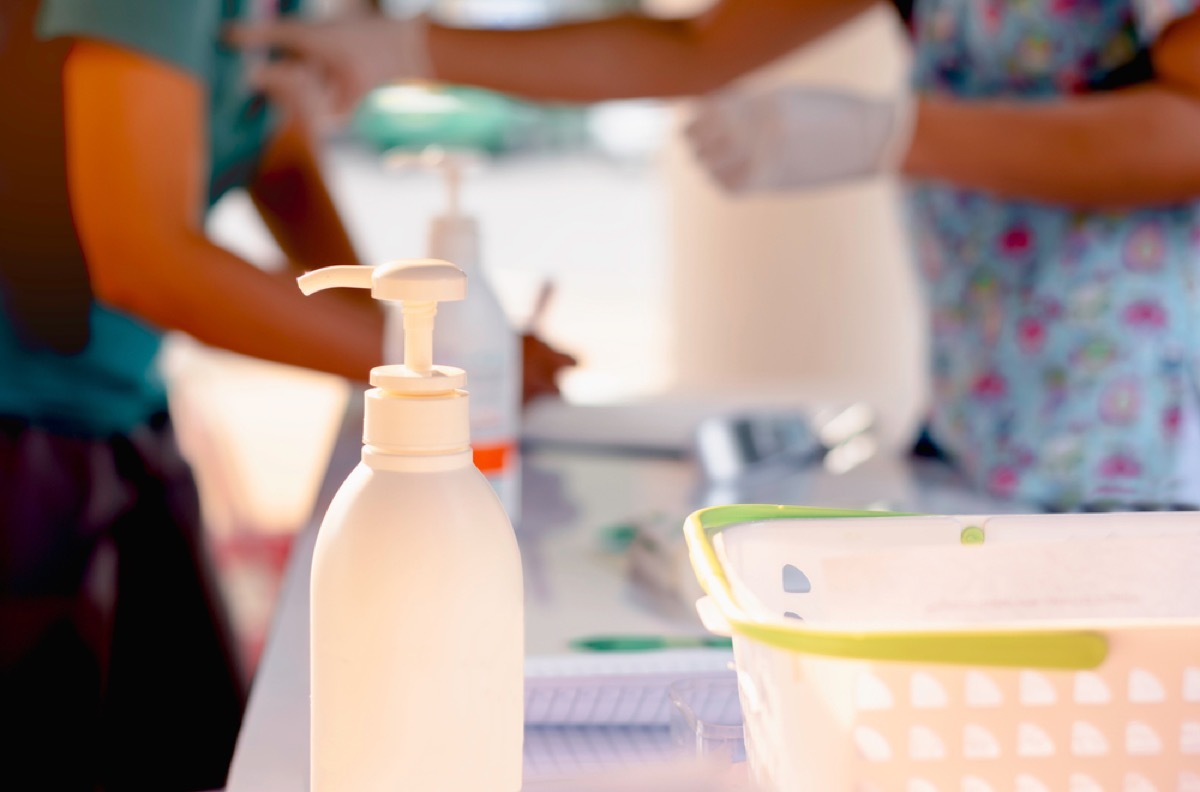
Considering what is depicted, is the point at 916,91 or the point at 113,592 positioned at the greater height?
the point at 916,91

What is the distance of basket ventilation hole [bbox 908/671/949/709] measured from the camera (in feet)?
1.48

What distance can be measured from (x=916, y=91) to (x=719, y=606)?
113 centimetres

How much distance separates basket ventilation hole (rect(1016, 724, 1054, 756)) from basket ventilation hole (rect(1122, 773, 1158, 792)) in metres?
0.03

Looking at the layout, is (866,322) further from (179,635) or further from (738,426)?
(179,635)

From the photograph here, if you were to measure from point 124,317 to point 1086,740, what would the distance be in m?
1.15

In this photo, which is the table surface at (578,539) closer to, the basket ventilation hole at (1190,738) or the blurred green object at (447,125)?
the basket ventilation hole at (1190,738)

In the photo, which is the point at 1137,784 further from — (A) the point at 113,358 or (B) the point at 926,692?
(A) the point at 113,358

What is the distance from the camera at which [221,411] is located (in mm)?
4590

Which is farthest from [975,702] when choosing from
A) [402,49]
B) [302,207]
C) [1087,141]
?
[302,207]

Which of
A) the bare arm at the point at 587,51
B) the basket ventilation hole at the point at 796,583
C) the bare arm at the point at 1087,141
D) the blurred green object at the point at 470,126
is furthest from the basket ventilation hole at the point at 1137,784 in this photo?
the blurred green object at the point at 470,126

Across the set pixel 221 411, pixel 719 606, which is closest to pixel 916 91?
pixel 719 606

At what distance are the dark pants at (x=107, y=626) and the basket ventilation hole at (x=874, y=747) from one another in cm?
100

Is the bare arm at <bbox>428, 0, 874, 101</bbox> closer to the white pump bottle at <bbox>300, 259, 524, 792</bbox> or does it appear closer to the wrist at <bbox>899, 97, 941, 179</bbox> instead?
the wrist at <bbox>899, 97, 941, 179</bbox>

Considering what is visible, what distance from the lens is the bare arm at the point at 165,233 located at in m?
1.15
